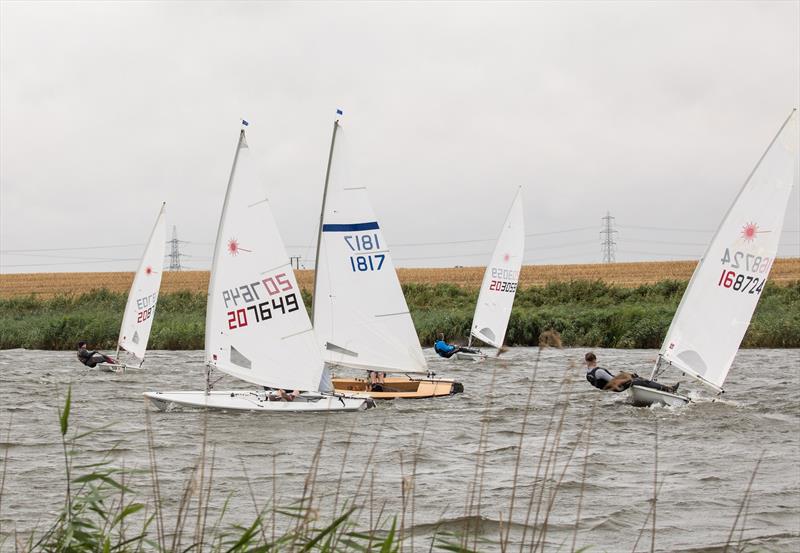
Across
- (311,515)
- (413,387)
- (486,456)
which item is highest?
(311,515)

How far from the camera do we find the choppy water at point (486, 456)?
1084 cm

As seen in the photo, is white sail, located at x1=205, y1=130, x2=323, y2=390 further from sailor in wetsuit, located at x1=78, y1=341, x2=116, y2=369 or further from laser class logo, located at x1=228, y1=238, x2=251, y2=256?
sailor in wetsuit, located at x1=78, y1=341, x2=116, y2=369

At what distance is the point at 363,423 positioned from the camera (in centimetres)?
1855

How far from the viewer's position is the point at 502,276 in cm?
3369

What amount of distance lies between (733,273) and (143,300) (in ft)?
56.8

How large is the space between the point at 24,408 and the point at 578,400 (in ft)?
37.8

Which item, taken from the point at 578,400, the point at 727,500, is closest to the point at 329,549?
the point at 727,500

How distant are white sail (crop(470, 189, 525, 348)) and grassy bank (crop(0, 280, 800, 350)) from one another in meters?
2.49

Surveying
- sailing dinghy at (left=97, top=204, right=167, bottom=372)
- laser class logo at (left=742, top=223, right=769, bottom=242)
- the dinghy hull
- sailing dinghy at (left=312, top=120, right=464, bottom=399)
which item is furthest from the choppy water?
sailing dinghy at (left=97, top=204, right=167, bottom=372)

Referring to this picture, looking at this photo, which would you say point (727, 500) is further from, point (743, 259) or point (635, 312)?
point (635, 312)

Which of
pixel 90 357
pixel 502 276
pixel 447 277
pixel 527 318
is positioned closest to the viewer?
pixel 90 357

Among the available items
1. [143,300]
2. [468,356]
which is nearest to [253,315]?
[143,300]

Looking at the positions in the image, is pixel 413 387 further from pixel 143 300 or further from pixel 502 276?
pixel 502 276

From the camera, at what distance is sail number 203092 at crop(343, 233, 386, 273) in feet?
68.1
